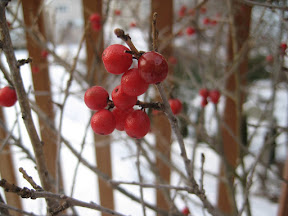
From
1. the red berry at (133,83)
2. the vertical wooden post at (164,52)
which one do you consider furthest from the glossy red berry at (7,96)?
the vertical wooden post at (164,52)

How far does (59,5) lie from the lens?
242 centimetres

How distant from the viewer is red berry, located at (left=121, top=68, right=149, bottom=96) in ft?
1.16

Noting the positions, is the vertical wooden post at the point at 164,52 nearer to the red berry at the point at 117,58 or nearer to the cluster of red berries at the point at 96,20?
the cluster of red berries at the point at 96,20

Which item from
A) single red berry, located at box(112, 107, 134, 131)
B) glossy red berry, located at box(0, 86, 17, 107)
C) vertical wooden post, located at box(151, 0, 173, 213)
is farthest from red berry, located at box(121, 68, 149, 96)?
vertical wooden post, located at box(151, 0, 173, 213)

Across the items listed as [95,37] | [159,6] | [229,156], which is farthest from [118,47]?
[229,156]

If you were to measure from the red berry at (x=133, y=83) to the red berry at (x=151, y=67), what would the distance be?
0.02m

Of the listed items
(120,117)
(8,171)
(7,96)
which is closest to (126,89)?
(120,117)

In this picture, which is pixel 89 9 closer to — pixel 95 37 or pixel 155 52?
pixel 95 37

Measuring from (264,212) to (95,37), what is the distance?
183cm

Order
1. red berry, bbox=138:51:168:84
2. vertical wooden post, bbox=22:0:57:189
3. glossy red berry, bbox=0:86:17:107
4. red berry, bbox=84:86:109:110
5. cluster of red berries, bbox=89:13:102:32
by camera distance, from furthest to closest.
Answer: vertical wooden post, bbox=22:0:57:189 → cluster of red berries, bbox=89:13:102:32 → glossy red berry, bbox=0:86:17:107 → red berry, bbox=84:86:109:110 → red berry, bbox=138:51:168:84

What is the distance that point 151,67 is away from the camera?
0.32 metres

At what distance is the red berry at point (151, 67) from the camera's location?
321mm

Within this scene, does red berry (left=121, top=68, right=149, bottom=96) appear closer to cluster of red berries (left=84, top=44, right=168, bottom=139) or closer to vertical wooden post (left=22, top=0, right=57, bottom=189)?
cluster of red berries (left=84, top=44, right=168, bottom=139)

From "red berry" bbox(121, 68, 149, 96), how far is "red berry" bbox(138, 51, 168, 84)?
0.02 meters
